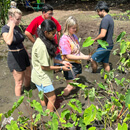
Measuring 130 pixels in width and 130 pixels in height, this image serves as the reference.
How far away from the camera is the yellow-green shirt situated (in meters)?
1.98

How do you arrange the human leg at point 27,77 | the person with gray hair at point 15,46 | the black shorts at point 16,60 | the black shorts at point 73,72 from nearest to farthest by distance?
the person with gray hair at point 15,46, the black shorts at point 16,60, the black shorts at point 73,72, the human leg at point 27,77

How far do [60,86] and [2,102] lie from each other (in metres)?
1.10

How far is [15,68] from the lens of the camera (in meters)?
2.55

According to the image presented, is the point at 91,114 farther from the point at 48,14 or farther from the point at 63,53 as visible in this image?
the point at 48,14

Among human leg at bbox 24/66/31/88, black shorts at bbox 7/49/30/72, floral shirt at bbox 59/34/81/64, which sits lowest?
human leg at bbox 24/66/31/88

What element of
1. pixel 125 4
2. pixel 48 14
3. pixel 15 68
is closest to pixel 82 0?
pixel 125 4

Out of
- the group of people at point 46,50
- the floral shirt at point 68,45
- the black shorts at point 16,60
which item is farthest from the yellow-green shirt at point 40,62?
the black shorts at point 16,60

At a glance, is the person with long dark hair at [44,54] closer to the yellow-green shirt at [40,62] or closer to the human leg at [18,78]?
the yellow-green shirt at [40,62]

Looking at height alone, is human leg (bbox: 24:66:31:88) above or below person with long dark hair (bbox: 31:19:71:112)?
below

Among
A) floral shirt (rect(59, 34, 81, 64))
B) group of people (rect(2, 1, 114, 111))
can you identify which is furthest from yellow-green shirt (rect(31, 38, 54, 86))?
floral shirt (rect(59, 34, 81, 64))

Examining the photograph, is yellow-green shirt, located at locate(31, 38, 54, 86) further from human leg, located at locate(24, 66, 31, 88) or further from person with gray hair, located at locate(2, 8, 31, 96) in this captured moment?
human leg, located at locate(24, 66, 31, 88)

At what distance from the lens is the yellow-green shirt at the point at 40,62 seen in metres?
1.98

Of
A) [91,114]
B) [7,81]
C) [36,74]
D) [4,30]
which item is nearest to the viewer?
[91,114]

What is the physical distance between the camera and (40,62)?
2.02 metres
